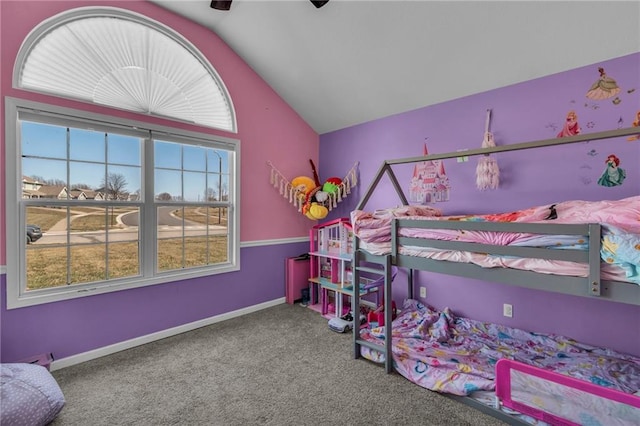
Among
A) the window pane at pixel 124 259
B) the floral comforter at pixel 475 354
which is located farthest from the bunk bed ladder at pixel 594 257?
the window pane at pixel 124 259

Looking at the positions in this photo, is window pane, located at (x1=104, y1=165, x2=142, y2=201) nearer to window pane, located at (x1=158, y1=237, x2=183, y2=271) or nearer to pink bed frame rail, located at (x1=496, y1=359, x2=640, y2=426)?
window pane, located at (x1=158, y1=237, x2=183, y2=271)

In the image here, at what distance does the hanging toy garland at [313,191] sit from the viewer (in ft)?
11.7

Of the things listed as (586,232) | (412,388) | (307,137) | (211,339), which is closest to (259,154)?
(307,137)

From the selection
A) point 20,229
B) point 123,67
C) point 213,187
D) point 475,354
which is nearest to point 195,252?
point 213,187

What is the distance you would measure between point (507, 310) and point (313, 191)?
2378 millimetres

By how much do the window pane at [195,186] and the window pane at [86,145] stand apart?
0.72 meters

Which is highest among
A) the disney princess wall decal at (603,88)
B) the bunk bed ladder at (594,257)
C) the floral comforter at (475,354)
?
the disney princess wall decal at (603,88)

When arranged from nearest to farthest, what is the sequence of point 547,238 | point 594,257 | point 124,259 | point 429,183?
point 594,257
point 547,238
point 124,259
point 429,183

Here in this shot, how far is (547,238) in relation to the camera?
142 centimetres

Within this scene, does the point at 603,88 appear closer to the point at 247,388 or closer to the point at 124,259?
the point at 247,388

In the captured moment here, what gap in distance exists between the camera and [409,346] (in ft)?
7.46

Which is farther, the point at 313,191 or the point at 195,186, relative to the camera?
the point at 313,191

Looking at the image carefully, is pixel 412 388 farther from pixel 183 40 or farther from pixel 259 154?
pixel 183 40

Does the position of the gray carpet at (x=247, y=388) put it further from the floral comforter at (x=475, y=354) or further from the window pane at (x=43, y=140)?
the window pane at (x=43, y=140)
